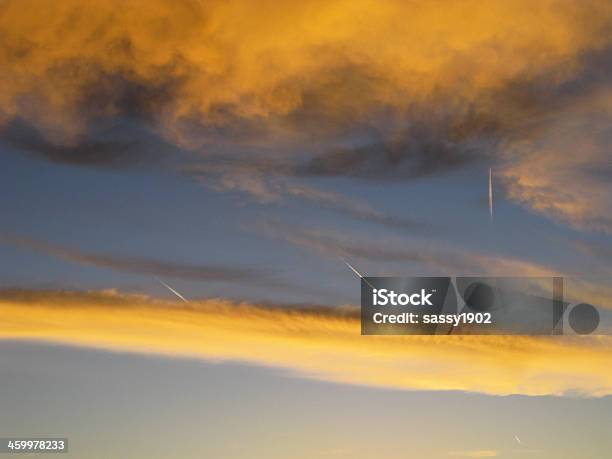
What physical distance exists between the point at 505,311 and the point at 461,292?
2.44 metres

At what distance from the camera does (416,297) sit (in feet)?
171

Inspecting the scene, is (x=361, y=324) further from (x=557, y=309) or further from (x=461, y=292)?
(x=557, y=309)

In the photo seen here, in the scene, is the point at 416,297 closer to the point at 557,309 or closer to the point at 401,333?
the point at 401,333

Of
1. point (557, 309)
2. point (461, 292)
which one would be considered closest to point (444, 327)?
point (461, 292)

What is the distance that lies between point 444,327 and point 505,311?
3.24 meters

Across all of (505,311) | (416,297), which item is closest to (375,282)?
(416,297)

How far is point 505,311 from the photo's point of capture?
53.1 meters

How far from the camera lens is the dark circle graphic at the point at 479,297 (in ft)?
173

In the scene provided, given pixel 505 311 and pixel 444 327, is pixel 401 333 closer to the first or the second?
pixel 444 327

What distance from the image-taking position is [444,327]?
5206 centimetres

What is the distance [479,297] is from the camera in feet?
175

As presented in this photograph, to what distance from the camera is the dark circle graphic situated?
52812mm

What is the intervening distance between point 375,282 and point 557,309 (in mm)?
8634

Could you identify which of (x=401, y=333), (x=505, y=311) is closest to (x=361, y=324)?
(x=401, y=333)
